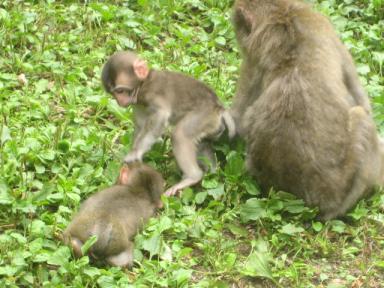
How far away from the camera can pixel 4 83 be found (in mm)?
8992

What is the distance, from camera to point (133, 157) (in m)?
7.67

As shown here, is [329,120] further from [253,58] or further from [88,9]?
[88,9]

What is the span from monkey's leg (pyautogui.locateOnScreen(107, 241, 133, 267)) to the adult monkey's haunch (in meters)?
1.53

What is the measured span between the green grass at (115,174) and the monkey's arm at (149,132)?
8.9 inches

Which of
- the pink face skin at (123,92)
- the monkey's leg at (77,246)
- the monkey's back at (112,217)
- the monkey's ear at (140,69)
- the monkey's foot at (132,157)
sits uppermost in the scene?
the monkey's ear at (140,69)

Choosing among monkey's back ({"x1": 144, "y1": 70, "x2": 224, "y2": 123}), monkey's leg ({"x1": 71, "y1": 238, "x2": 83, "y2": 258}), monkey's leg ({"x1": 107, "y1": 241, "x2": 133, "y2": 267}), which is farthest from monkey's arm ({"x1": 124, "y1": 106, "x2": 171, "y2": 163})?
monkey's leg ({"x1": 71, "y1": 238, "x2": 83, "y2": 258})

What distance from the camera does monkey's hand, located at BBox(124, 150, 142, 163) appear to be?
764 cm

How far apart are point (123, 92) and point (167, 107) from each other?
0.41m

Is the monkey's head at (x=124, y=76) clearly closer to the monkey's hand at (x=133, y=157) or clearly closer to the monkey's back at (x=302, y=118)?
the monkey's hand at (x=133, y=157)

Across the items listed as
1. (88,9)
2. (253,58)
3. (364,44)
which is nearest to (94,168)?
(253,58)

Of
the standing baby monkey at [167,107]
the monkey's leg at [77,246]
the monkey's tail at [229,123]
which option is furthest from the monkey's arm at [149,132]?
the monkey's leg at [77,246]

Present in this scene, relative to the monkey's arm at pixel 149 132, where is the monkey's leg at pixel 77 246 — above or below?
below

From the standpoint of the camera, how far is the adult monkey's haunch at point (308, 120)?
7.38 metres

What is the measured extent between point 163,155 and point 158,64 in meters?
1.81
